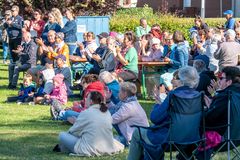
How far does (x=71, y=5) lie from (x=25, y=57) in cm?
1303

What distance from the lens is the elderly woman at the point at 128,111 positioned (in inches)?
457

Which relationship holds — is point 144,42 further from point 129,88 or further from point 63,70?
point 129,88

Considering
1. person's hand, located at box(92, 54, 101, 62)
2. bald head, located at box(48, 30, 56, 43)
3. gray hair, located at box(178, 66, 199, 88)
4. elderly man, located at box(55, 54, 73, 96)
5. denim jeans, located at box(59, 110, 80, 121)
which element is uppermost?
gray hair, located at box(178, 66, 199, 88)

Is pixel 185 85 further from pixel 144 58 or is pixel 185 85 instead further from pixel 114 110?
→ pixel 144 58

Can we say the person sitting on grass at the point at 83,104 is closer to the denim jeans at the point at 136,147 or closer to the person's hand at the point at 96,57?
the denim jeans at the point at 136,147

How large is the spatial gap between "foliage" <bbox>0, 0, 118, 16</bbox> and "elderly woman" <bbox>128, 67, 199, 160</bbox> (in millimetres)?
22999

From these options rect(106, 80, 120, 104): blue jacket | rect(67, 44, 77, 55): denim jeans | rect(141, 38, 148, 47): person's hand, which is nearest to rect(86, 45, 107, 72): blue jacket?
rect(141, 38, 148, 47): person's hand

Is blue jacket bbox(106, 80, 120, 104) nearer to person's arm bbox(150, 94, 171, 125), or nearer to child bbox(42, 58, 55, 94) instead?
child bbox(42, 58, 55, 94)

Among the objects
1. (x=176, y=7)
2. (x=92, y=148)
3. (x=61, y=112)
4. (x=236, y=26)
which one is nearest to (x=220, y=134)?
(x=92, y=148)

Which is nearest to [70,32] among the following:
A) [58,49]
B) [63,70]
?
[58,49]

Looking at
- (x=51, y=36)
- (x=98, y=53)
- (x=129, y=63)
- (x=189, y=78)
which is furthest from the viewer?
(x=51, y=36)

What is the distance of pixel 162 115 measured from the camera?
9.36m

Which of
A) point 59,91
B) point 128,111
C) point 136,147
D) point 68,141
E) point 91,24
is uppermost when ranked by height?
point 91,24

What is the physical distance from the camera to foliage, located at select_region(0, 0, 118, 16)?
32406mm
